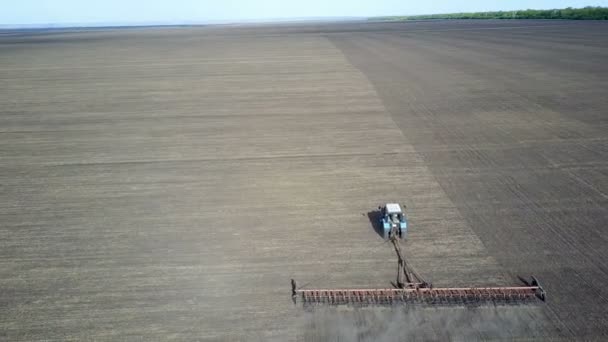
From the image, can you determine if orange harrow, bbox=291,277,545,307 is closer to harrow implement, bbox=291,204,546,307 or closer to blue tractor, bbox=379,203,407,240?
harrow implement, bbox=291,204,546,307

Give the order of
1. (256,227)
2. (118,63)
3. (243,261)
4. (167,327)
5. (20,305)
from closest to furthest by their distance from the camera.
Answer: (167,327), (20,305), (243,261), (256,227), (118,63)

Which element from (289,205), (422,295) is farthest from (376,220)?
(422,295)

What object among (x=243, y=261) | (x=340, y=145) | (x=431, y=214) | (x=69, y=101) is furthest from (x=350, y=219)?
(x=69, y=101)

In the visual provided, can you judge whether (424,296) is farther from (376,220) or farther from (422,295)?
(376,220)

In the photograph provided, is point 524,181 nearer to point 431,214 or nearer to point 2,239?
point 431,214

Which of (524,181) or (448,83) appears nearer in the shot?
(524,181)

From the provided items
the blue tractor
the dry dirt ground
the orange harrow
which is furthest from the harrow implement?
the blue tractor

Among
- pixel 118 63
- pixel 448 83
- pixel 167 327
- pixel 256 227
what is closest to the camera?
pixel 167 327
